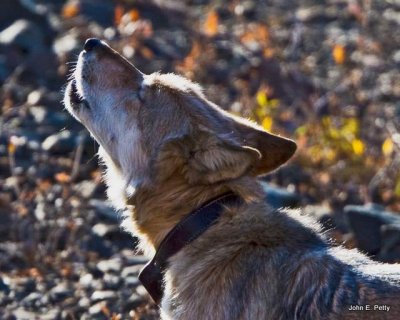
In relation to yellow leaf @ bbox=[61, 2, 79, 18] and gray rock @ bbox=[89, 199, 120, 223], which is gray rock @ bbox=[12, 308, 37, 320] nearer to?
gray rock @ bbox=[89, 199, 120, 223]

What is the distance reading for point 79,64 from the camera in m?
6.33

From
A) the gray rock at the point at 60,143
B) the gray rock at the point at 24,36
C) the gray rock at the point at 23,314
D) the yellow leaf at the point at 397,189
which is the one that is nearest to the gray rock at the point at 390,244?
the yellow leaf at the point at 397,189

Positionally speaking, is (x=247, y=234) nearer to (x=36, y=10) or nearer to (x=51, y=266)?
(x=51, y=266)

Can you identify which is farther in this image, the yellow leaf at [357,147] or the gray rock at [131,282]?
the yellow leaf at [357,147]

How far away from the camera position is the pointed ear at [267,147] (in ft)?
19.4

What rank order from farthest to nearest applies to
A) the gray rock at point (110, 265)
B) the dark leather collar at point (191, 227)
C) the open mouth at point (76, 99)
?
the gray rock at point (110, 265) → the open mouth at point (76, 99) → the dark leather collar at point (191, 227)

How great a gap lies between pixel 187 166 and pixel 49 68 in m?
5.79

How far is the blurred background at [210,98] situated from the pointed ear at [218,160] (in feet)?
4.44

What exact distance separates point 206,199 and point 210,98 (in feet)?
15.8

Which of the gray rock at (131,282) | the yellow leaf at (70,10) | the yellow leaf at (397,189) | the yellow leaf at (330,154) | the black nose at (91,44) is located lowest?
the yellow leaf at (397,189)

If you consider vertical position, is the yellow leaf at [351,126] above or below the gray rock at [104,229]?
above

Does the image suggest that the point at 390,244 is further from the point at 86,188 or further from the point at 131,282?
the point at 86,188

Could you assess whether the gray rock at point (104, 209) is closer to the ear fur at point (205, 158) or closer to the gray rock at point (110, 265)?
the gray rock at point (110, 265)

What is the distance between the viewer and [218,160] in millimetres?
5539
